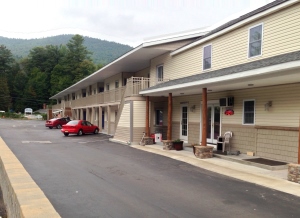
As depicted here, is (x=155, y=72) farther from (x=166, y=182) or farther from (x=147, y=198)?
(x=147, y=198)

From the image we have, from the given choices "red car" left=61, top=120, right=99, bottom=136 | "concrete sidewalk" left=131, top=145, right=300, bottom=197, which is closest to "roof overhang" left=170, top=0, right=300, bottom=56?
"concrete sidewalk" left=131, top=145, right=300, bottom=197

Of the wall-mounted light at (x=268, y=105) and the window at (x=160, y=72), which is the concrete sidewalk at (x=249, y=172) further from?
the window at (x=160, y=72)

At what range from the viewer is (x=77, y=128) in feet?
84.3

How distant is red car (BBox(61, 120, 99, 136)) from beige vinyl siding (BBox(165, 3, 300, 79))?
11082mm

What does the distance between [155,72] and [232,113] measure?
8985 mm

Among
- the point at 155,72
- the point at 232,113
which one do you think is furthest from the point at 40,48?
the point at 232,113

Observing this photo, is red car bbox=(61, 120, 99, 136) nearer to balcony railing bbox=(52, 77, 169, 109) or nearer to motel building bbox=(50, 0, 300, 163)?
balcony railing bbox=(52, 77, 169, 109)

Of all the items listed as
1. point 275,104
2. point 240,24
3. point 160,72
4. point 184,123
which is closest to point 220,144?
point 275,104

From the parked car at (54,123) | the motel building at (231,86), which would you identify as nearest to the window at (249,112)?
the motel building at (231,86)

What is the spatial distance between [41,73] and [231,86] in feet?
307

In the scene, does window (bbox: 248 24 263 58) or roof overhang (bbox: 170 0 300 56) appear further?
window (bbox: 248 24 263 58)

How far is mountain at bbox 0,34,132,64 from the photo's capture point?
4892 inches

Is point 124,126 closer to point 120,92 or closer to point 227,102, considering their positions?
point 120,92

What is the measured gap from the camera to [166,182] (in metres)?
8.13
